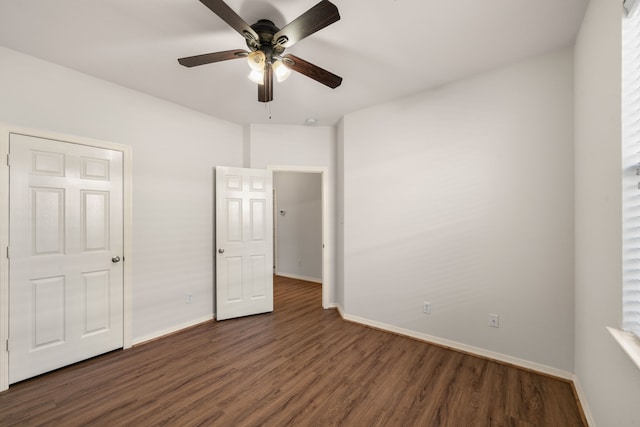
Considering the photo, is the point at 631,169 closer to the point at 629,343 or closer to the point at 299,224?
the point at 629,343

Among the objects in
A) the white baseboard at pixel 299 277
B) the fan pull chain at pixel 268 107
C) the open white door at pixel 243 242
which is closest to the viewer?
the fan pull chain at pixel 268 107

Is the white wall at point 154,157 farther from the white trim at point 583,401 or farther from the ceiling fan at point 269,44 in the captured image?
the white trim at point 583,401

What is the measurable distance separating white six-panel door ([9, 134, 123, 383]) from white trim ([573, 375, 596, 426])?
12.7 feet

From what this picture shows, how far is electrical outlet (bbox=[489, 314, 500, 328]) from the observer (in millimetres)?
2383

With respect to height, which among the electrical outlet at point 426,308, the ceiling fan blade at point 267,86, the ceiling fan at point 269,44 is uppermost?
the ceiling fan at point 269,44

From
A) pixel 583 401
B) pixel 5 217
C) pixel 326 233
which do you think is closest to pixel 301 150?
pixel 326 233

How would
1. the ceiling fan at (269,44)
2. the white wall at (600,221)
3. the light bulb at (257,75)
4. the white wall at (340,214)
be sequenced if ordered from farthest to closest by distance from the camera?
the white wall at (340,214), the light bulb at (257,75), the ceiling fan at (269,44), the white wall at (600,221)

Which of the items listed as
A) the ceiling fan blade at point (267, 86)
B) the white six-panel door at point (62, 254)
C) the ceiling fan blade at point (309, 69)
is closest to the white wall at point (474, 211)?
the ceiling fan blade at point (309, 69)

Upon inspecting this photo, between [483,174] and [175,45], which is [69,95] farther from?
[483,174]

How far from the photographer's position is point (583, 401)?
180cm

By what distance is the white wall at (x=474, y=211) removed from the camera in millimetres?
2141

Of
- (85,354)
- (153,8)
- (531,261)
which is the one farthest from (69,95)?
(531,261)

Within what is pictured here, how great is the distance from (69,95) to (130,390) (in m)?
2.64

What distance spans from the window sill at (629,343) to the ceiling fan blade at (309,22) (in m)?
1.99
